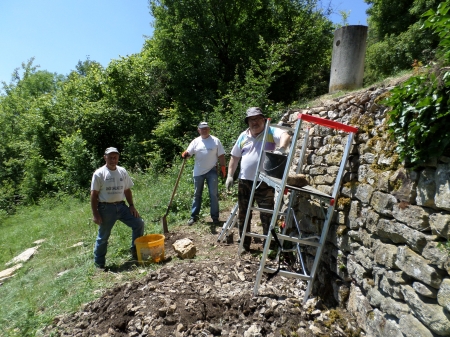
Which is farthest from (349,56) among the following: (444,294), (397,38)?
(397,38)

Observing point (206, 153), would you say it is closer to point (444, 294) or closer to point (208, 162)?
point (208, 162)

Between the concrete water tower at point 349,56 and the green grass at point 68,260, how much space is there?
3729 mm

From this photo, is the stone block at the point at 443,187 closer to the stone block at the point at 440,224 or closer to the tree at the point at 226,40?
the stone block at the point at 440,224

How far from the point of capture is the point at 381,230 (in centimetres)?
259

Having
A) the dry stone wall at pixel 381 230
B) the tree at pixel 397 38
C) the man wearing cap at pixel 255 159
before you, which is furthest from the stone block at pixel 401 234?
the tree at pixel 397 38

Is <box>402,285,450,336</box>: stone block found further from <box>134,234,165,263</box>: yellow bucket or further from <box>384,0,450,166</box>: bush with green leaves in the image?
<box>134,234,165,263</box>: yellow bucket

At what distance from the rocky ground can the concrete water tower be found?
4562 mm

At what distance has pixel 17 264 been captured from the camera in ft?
22.6

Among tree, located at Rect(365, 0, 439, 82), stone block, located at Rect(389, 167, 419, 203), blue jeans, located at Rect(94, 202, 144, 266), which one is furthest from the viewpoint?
tree, located at Rect(365, 0, 439, 82)

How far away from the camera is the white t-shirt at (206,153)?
6024mm

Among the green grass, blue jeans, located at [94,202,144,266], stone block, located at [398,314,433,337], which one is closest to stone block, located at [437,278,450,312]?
stone block, located at [398,314,433,337]

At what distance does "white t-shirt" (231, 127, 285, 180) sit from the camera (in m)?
4.14

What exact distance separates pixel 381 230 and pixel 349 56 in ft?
16.7

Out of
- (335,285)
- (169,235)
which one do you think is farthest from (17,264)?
(335,285)
